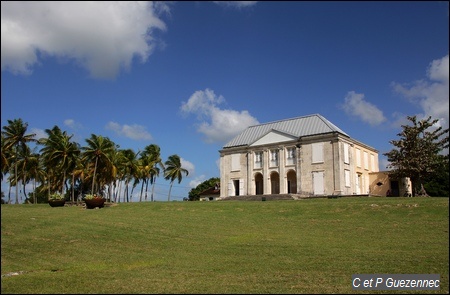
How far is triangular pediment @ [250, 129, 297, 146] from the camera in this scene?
5721cm

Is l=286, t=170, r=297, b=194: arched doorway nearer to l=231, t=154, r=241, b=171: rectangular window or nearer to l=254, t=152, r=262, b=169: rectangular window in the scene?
l=254, t=152, r=262, b=169: rectangular window

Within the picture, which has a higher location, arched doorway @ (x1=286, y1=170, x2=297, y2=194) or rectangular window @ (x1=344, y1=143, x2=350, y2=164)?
rectangular window @ (x1=344, y1=143, x2=350, y2=164)

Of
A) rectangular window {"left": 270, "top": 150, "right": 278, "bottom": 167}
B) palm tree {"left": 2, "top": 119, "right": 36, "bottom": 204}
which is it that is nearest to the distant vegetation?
palm tree {"left": 2, "top": 119, "right": 36, "bottom": 204}

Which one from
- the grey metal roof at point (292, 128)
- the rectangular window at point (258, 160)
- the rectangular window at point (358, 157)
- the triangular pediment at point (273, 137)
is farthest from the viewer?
the rectangular window at point (258, 160)

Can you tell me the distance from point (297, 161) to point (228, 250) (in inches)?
1557

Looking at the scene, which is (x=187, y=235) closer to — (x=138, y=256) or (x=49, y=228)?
(x=138, y=256)

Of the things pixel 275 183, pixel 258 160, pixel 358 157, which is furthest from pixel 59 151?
A: pixel 358 157

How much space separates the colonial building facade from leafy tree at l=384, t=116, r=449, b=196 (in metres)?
9.14

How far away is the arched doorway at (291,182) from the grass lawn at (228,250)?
27.1m

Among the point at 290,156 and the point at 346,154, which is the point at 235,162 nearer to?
the point at 290,156

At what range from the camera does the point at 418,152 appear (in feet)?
139

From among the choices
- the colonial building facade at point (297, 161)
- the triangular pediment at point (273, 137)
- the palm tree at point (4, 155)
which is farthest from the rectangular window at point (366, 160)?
the palm tree at point (4, 155)

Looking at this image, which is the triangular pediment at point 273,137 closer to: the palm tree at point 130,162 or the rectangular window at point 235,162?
the rectangular window at point 235,162

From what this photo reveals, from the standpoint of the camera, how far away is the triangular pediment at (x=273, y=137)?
57213mm
